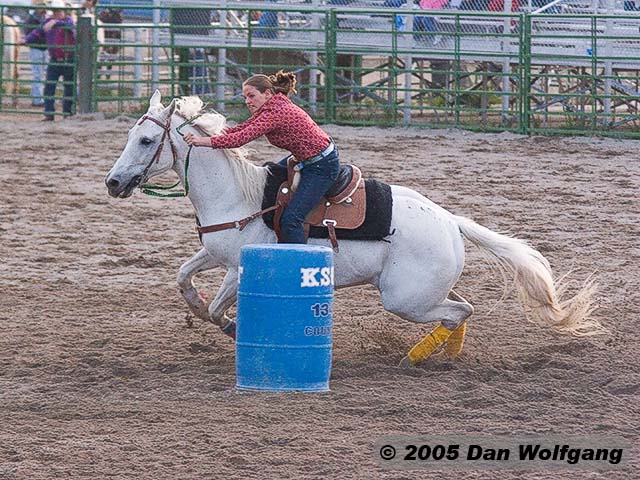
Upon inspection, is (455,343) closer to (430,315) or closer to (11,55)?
(430,315)

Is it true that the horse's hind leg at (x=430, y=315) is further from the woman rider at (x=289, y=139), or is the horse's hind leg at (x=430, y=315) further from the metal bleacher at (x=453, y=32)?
the metal bleacher at (x=453, y=32)

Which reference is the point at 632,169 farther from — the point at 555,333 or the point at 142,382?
the point at 142,382

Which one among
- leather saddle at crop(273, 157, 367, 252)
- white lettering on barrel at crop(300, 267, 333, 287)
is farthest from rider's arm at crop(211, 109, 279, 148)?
white lettering on barrel at crop(300, 267, 333, 287)

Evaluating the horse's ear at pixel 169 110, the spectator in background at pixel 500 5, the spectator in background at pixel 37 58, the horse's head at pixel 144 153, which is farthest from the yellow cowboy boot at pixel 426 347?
the spectator in background at pixel 37 58

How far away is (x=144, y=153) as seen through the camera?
689 cm

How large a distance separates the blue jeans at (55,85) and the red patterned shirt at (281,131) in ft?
40.5

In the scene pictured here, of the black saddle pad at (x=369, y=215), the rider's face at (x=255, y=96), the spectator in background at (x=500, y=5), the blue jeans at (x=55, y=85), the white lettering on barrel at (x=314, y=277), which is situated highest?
the spectator in background at (x=500, y=5)

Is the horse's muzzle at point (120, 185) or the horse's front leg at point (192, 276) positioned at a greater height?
the horse's muzzle at point (120, 185)

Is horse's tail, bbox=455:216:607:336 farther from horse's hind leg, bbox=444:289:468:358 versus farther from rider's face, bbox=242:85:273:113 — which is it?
rider's face, bbox=242:85:273:113

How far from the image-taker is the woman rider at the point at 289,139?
21.8 feet

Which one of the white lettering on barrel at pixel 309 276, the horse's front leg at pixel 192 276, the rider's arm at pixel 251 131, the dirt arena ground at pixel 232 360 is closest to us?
the dirt arena ground at pixel 232 360

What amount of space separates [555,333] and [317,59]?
497 inches

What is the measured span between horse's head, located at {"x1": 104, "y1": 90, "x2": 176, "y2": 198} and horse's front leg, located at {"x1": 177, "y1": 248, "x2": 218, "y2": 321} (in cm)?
56

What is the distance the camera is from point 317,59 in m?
19.7
